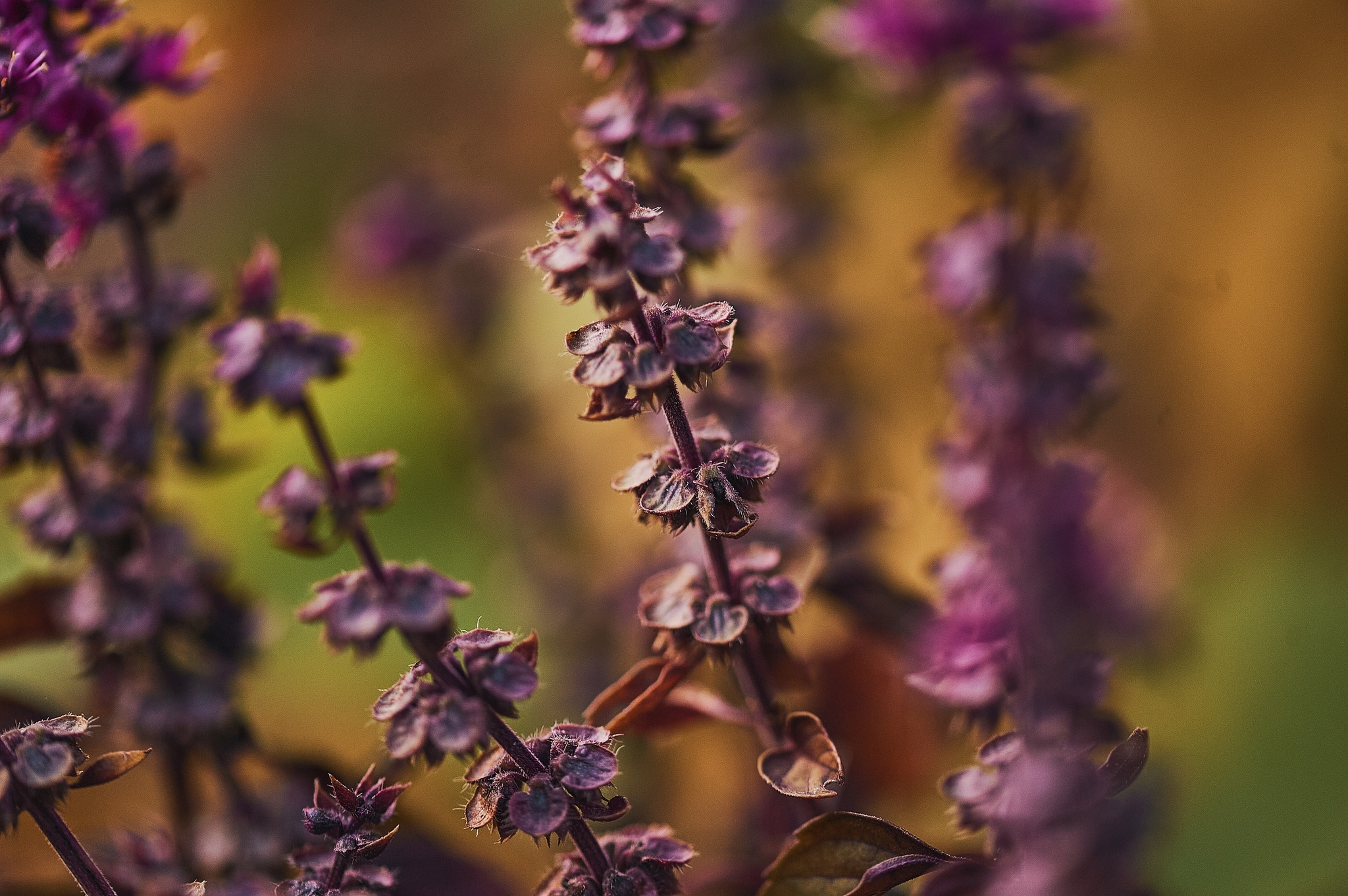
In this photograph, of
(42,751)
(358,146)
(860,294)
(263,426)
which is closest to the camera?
(42,751)

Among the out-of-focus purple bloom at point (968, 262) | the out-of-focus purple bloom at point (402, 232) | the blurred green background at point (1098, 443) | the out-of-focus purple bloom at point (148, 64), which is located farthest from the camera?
the out-of-focus purple bloom at point (402, 232)

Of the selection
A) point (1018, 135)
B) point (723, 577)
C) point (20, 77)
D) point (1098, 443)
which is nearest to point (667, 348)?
point (723, 577)

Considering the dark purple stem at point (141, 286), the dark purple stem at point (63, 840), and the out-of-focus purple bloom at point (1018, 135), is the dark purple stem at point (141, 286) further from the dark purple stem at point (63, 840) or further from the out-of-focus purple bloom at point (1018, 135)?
the out-of-focus purple bloom at point (1018, 135)

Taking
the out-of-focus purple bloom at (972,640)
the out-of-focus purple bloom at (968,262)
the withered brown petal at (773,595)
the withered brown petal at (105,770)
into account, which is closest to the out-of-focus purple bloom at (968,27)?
the out-of-focus purple bloom at (968,262)

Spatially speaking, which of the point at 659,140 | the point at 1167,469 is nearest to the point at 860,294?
the point at 1167,469

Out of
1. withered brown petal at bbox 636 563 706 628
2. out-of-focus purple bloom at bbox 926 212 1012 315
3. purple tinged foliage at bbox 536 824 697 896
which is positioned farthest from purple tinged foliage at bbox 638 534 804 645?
out-of-focus purple bloom at bbox 926 212 1012 315

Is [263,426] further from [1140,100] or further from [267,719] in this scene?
[1140,100]
